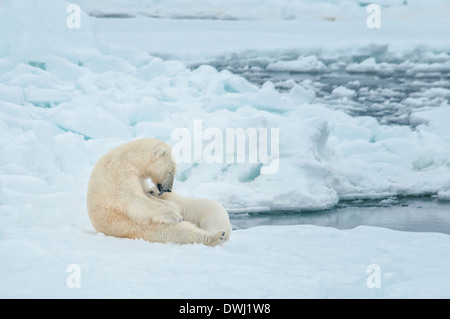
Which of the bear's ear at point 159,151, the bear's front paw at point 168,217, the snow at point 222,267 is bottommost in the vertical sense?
the snow at point 222,267

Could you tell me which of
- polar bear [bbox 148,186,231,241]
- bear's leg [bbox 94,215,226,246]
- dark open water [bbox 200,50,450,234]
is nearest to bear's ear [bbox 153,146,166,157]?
polar bear [bbox 148,186,231,241]

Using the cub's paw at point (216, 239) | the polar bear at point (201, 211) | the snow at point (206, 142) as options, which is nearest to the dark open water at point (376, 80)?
the snow at point (206, 142)

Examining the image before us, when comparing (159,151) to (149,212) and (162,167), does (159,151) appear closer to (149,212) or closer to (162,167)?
(162,167)

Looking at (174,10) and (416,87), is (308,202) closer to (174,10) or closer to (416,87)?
(416,87)

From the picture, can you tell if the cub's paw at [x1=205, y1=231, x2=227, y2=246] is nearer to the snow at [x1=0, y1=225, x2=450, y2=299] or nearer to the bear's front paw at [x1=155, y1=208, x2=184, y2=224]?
the snow at [x1=0, y1=225, x2=450, y2=299]

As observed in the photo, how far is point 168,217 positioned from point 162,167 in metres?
0.28

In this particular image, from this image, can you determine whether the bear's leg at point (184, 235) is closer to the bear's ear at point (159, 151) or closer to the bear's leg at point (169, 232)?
the bear's leg at point (169, 232)

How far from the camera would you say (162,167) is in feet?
10.3

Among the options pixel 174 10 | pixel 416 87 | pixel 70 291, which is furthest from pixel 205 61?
pixel 70 291

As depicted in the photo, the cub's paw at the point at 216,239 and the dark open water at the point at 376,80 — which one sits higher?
the dark open water at the point at 376,80

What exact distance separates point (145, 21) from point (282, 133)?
19.7ft

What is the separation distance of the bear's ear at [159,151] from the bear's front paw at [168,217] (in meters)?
0.30

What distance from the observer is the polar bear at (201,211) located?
3.15 m

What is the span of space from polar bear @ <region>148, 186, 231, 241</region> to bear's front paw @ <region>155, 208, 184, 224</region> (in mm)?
206
